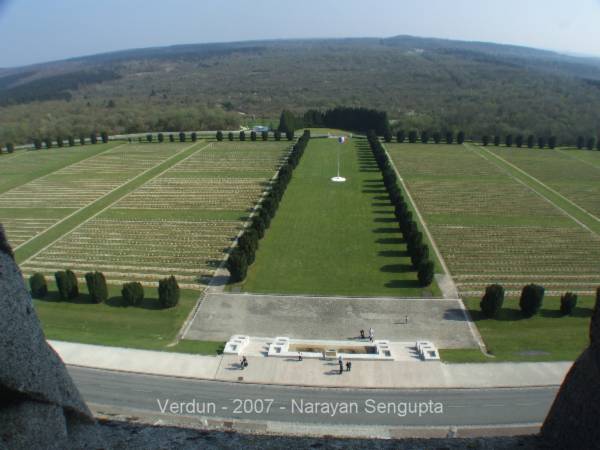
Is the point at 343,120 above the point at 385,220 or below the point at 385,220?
above

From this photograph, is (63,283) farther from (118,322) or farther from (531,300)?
(531,300)

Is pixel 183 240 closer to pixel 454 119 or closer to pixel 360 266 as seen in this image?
pixel 360 266

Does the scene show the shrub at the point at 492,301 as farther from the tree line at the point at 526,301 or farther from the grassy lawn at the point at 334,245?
the grassy lawn at the point at 334,245

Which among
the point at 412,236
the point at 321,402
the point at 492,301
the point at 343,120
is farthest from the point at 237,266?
the point at 343,120

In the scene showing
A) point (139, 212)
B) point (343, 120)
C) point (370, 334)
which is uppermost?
point (343, 120)

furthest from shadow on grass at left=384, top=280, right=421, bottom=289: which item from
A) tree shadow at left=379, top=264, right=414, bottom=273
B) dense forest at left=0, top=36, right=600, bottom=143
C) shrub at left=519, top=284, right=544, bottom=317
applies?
dense forest at left=0, top=36, right=600, bottom=143

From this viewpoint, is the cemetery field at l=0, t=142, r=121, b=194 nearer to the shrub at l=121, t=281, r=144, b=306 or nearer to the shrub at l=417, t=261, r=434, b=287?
the shrub at l=121, t=281, r=144, b=306
